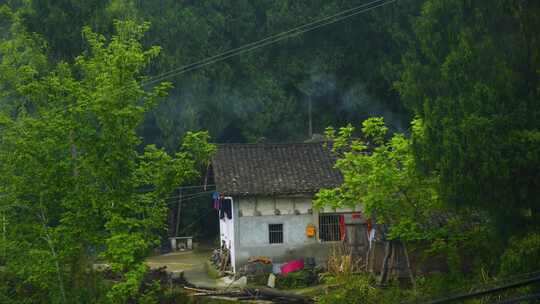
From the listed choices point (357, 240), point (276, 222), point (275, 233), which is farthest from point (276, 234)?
point (357, 240)

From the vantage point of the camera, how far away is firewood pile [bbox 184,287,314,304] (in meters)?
21.5

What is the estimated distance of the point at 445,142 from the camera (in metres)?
14.7

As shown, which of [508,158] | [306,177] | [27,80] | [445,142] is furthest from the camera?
[306,177]

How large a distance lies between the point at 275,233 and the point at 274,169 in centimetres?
229

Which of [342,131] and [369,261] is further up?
[342,131]

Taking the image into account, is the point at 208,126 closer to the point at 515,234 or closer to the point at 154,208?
the point at 154,208

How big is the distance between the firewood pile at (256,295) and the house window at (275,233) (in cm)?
317

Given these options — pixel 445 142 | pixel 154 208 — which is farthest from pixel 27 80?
pixel 445 142

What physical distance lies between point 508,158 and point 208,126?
25.4m

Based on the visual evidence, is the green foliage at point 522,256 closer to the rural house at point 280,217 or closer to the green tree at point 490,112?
the green tree at point 490,112

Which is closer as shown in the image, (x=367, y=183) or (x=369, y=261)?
(x=367, y=183)

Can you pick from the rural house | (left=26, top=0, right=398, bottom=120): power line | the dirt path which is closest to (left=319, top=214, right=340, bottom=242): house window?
the rural house

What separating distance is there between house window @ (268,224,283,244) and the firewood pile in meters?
3.17

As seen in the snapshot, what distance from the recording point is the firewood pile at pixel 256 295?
2155 cm
